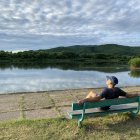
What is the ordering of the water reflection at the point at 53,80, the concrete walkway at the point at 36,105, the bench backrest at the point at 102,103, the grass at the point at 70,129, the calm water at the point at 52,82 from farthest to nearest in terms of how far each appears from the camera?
the water reflection at the point at 53,80 → the calm water at the point at 52,82 → the concrete walkway at the point at 36,105 → the bench backrest at the point at 102,103 → the grass at the point at 70,129

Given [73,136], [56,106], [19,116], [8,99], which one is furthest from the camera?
[8,99]

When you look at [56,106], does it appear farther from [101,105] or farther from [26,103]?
[101,105]

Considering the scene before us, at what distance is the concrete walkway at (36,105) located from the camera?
852cm

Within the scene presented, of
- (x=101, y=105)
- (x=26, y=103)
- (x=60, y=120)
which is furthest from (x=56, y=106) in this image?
(x=101, y=105)

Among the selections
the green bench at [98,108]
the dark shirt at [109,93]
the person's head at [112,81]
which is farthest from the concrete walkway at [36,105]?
the person's head at [112,81]

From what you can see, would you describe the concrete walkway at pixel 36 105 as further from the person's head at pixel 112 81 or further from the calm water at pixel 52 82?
the calm water at pixel 52 82

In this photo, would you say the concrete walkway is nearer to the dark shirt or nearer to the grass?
the grass

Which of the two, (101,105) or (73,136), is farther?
(101,105)

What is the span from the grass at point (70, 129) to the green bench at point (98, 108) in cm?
23

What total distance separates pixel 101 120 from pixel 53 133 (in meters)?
1.36

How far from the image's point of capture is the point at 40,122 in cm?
737

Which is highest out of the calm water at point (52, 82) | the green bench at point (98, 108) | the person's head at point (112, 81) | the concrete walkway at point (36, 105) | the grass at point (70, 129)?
the person's head at point (112, 81)

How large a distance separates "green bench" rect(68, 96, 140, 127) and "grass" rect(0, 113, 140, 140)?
0.23m

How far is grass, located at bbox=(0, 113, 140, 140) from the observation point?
6.70 m
